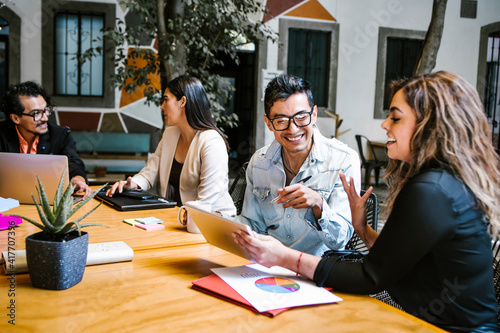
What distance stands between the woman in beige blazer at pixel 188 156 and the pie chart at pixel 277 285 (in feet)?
4.35

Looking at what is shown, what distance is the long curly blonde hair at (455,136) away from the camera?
4.05 ft

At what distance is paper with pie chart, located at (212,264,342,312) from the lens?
1.19m

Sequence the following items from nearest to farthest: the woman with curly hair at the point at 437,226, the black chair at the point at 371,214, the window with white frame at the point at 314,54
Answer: the woman with curly hair at the point at 437,226
the black chair at the point at 371,214
the window with white frame at the point at 314,54

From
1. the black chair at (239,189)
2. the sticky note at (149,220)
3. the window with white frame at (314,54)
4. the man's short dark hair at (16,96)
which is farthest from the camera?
the window with white frame at (314,54)

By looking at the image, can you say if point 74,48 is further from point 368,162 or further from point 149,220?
point 149,220

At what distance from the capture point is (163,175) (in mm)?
3094

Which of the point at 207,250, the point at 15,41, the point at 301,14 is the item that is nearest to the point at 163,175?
the point at 207,250

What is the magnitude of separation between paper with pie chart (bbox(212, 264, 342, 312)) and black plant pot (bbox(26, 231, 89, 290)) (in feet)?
1.34

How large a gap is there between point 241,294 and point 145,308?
0.25m

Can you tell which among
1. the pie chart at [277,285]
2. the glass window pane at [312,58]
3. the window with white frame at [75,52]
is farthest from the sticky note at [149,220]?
the glass window pane at [312,58]

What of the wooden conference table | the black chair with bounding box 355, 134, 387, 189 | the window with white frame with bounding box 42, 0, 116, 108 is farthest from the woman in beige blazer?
the black chair with bounding box 355, 134, 387, 189

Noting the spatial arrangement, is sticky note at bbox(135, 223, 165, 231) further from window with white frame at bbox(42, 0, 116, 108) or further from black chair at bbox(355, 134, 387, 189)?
black chair at bbox(355, 134, 387, 189)

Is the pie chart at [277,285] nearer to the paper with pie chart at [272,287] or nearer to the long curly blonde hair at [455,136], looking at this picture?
the paper with pie chart at [272,287]

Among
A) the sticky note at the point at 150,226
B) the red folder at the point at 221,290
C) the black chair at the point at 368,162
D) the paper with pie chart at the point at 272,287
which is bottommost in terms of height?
the black chair at the point at 368,162
